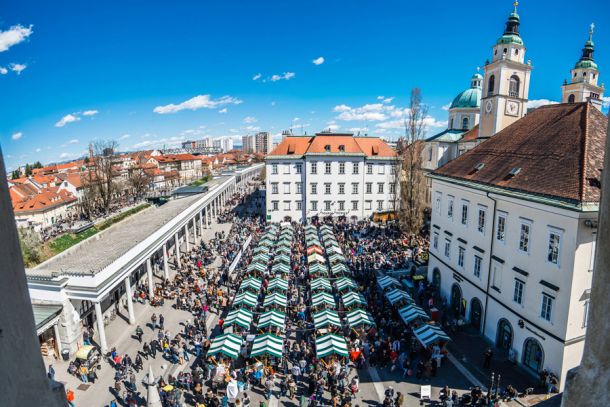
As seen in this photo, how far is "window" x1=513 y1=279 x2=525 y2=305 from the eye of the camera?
17884 mm

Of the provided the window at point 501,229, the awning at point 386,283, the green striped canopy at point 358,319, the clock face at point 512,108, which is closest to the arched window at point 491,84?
the clock face at point 512,108

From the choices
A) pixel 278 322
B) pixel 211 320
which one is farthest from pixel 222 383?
pixel 211 320

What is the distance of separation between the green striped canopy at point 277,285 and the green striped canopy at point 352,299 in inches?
163

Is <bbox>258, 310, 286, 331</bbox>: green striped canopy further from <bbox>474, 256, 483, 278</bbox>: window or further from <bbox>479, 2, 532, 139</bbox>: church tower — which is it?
<bbox>479, 2, 532, 139</bbox>: church tower

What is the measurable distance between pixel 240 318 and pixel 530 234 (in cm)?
1539

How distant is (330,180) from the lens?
1871 inches

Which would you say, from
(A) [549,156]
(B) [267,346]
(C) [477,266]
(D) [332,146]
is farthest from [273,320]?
(D) [332,146]

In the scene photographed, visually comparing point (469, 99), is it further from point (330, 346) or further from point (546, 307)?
point (330, 346)

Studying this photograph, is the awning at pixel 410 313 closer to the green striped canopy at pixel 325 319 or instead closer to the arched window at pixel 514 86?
the green striped canopy at pixel 325 319

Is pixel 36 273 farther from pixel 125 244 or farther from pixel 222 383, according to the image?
pixel 222 383

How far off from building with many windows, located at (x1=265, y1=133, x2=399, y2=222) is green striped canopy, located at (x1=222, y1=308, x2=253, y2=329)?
2793 centimetres

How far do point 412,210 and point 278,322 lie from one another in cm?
2417

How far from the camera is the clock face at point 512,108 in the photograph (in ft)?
110

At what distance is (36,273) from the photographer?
62.5 ft
